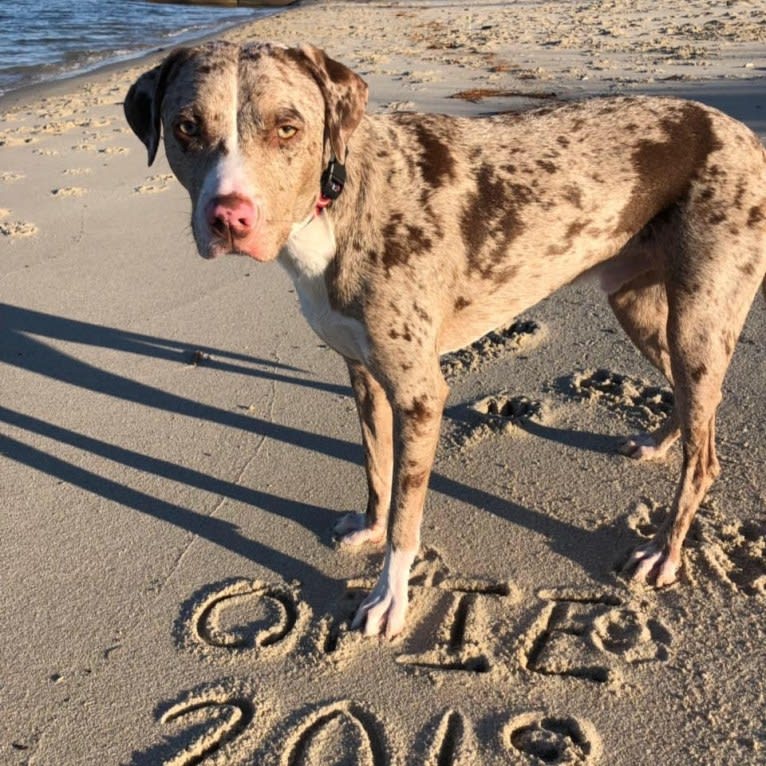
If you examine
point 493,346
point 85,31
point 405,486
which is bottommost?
point 85,31

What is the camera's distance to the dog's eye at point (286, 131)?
252 centimetres

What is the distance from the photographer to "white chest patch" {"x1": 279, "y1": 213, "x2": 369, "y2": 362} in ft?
9.17

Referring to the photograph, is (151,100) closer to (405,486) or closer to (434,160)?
(434,160)

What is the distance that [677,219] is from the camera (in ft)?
10.2

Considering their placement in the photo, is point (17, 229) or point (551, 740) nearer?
point (551, 740)

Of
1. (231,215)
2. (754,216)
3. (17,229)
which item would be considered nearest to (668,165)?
(754,216)

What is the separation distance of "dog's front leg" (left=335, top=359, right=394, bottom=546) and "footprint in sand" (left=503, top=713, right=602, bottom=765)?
1058mm

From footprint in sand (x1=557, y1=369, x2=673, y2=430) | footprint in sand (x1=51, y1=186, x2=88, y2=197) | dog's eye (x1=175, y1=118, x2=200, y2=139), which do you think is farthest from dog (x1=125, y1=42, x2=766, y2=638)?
footprint in sand (x1=51, y1=186, x2=88, y2=197)

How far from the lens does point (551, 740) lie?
2.54 m

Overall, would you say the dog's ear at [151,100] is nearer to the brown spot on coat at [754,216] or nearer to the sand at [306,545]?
the sand at [306,545]

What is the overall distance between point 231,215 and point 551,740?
1.82 m

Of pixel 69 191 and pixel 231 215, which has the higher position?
pixel 231 215

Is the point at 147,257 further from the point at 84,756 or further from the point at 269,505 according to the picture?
the point at 84,756

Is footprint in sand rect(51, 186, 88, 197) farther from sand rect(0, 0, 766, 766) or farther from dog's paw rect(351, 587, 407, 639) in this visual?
dog's paw rect(351, 587, 407, 639)
